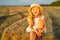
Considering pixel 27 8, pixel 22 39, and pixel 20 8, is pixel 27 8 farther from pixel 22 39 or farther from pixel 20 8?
pixel 22 39

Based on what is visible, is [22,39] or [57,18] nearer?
[22,39]

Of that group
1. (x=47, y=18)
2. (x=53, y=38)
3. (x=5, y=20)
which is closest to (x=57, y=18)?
(x=47, y=18)

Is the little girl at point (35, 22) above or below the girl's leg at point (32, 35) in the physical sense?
above

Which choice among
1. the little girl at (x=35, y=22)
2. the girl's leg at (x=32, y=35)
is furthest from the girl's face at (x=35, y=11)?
the girl's leg at (x=32, y=35)

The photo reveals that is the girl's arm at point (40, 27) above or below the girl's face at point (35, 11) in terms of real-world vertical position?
below

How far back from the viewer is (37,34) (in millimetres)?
1514

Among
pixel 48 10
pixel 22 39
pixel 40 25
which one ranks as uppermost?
pixel 48 10

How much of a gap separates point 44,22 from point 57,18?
0.46 ft

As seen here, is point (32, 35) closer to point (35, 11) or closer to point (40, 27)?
point (40, 27)

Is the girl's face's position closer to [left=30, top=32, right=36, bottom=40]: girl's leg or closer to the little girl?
the little girl

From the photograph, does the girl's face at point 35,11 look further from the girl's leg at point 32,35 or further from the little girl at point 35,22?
the girl's leg at point 32,35

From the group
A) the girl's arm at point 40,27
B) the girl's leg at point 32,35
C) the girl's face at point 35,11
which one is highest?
the girl's face at point 35,11

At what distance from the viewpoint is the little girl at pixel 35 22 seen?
1.51m

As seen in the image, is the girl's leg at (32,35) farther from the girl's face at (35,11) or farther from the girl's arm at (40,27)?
the girl's face at (35,11)
